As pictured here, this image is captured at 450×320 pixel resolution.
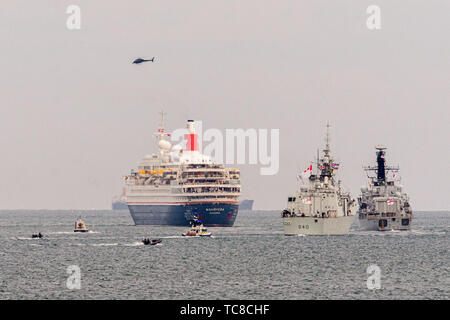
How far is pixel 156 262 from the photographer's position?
102938 millimetres

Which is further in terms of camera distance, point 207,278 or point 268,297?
point 207,278

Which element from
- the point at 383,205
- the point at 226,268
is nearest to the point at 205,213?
the point at 383,205

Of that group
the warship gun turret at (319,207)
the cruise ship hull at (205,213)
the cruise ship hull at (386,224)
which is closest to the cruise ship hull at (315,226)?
the warship gun turret at (319,207)

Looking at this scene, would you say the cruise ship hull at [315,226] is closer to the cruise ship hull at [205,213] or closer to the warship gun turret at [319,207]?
the warship gun turret at [319,207]

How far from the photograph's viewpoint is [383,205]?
18600 cm

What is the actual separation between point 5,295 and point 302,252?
174 ft

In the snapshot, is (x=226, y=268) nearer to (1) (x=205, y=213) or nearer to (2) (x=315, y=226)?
(2) (x=315, y=226)

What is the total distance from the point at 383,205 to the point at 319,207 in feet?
142

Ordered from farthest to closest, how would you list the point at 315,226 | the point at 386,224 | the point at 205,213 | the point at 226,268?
the point at 205,213, the point at 386,224, the point at 315,226, the point at 226,268

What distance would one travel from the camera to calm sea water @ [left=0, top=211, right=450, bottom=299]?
75.4 m
